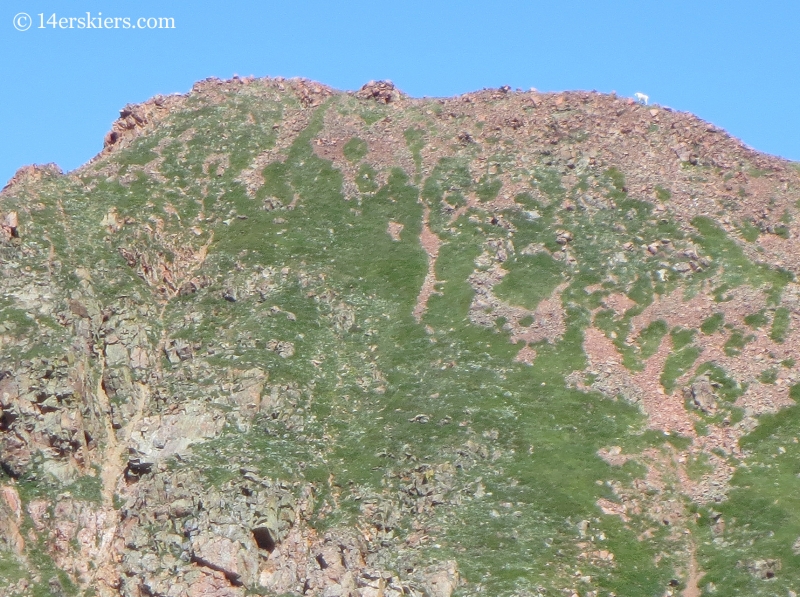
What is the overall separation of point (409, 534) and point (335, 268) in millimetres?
28597

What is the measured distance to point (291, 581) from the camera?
2420 inches

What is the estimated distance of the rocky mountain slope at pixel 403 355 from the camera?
6238cm

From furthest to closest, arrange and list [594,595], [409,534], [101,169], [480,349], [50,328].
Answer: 1. [101,169]
2. [480,349]
3. [50,328]
4. [409,534]
5. [594,595]

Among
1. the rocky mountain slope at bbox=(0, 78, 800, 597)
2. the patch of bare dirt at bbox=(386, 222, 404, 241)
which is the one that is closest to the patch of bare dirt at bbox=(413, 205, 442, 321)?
the rocky mountain slope at bbox=(0, 78, 800, 597)

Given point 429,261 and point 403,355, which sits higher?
point 429,261

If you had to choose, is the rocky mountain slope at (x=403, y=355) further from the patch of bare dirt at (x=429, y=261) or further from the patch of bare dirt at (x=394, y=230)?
the patch of bare dirt at (x=394, y=230)

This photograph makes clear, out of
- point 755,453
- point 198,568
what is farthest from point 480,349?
point 198,568

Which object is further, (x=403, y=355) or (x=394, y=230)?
(x=394, y=230)

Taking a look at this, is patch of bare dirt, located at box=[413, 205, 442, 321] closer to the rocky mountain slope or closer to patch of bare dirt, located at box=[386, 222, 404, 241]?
the rocky mountain slope

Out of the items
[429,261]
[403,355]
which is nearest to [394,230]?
[429,261]

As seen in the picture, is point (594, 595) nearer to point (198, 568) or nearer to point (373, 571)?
point (373, 571)

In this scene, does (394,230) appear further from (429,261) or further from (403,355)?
(403,355)

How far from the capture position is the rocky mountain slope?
62.4 metres

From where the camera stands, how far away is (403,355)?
3054 inches
